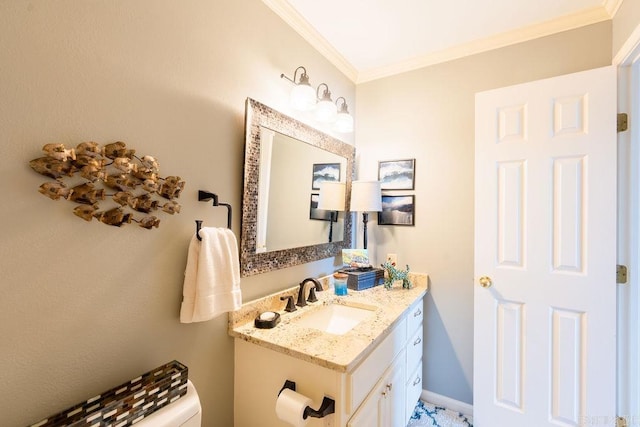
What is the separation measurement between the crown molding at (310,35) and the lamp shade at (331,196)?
2.99 feet

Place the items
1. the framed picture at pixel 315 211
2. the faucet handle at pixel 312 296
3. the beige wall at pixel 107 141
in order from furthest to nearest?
the framed picture at pixel 315 211 < the faucet handle at pixel 312 296 < the beige wall at pixel 107 141

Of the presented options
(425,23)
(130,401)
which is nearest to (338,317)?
(130,401)

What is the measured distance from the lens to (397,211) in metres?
2.19

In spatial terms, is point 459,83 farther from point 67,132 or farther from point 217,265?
point 67,132

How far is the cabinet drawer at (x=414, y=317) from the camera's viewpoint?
1708mm

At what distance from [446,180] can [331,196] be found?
848 mm

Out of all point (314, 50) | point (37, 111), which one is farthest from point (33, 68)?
point (314, 50)

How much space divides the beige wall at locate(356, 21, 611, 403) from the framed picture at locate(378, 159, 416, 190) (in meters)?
0.05

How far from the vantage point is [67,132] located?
2.64 feet

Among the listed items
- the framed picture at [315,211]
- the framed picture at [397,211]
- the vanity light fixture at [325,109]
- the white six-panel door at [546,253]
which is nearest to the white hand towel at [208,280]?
the framed picture at [315,211]

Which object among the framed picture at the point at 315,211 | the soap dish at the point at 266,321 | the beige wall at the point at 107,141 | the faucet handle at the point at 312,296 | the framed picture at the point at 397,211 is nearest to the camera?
the beige wall at the point at 107,141

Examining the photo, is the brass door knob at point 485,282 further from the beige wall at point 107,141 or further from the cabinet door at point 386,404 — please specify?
the beige wall at point 107,141

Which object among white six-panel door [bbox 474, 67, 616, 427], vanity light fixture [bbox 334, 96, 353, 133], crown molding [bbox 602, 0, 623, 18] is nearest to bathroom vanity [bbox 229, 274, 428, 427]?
white six-panel door [bbox 474, 67, 616, 427]

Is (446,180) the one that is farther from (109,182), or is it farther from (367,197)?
(109,182)
